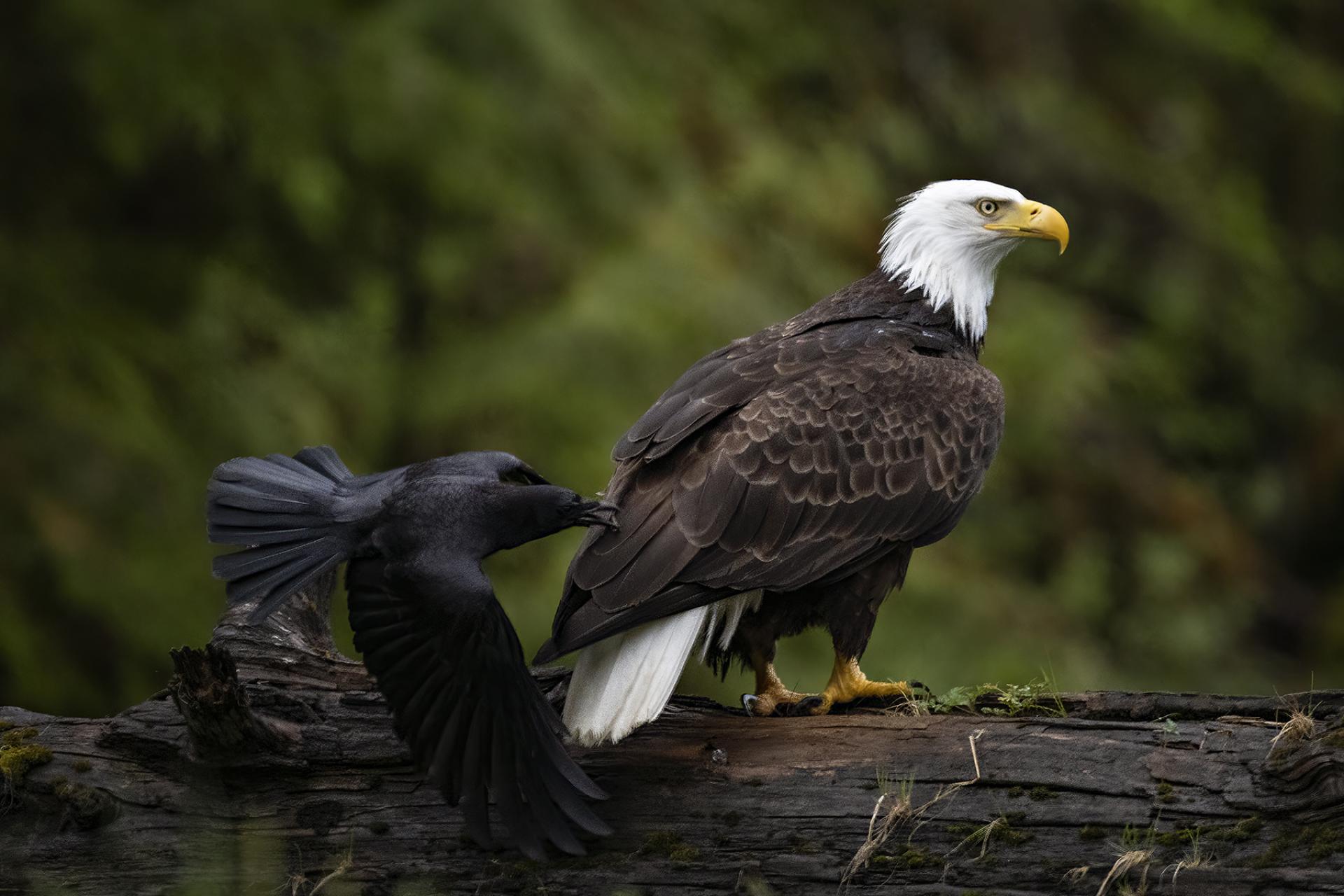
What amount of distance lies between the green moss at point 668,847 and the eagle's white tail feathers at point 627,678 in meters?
0.37

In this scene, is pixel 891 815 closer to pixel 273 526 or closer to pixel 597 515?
pixel 597 515

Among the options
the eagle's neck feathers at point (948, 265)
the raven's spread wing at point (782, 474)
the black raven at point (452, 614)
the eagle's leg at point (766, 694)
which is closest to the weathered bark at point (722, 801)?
the black raven at point (452, 614)

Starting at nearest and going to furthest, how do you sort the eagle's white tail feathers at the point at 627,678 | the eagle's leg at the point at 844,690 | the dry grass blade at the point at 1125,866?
the dry grass blade at the point at 1125,866, the eagle's white tail feathers at the point at 627,678, the eagle's leg at the point at 844,690

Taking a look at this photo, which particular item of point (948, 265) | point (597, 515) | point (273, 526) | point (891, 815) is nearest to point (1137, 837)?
point (891, 815)

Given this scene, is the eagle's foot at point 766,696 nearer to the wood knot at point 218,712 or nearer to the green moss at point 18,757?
the wood knot at point 218,712

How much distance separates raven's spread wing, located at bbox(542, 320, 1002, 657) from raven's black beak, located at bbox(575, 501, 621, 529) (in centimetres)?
33

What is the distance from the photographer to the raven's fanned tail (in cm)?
441

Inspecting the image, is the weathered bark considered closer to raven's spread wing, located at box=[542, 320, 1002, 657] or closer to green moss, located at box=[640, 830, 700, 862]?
green moss, located at box=[640, 830, 700, 862]

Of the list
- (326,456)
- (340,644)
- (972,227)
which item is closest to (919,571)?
(972,227)

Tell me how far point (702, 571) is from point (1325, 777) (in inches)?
74.7

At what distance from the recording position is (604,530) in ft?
16.3

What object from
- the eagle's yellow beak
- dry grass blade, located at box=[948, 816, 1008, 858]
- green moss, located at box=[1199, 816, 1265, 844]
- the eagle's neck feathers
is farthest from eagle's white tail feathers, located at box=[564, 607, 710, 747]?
the eagle's yellow beak

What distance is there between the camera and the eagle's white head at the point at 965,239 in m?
6.11

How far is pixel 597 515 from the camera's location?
438cm
